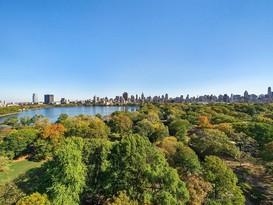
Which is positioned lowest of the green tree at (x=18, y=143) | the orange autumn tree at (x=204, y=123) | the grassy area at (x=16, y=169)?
the grassy area at (x=16, y=169)

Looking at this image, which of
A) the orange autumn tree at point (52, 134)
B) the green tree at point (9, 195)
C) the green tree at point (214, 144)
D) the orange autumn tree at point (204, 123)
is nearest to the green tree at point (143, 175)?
the green tree at point (9, 195)

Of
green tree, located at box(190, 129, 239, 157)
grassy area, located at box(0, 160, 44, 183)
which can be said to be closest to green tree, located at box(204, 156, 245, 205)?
green tree, located at box(190, 129, 239, 157)

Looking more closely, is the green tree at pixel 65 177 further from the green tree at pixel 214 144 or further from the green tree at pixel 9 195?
the green tree at pixel 214 144

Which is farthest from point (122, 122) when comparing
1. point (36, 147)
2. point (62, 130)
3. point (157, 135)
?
point (36, 147)

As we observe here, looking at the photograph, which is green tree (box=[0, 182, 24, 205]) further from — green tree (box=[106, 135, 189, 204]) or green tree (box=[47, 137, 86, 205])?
green tree (box=[106, 135, 189, 204])

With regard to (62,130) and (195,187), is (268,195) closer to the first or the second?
(195,187)

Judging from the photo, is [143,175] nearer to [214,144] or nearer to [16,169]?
[214,144]
